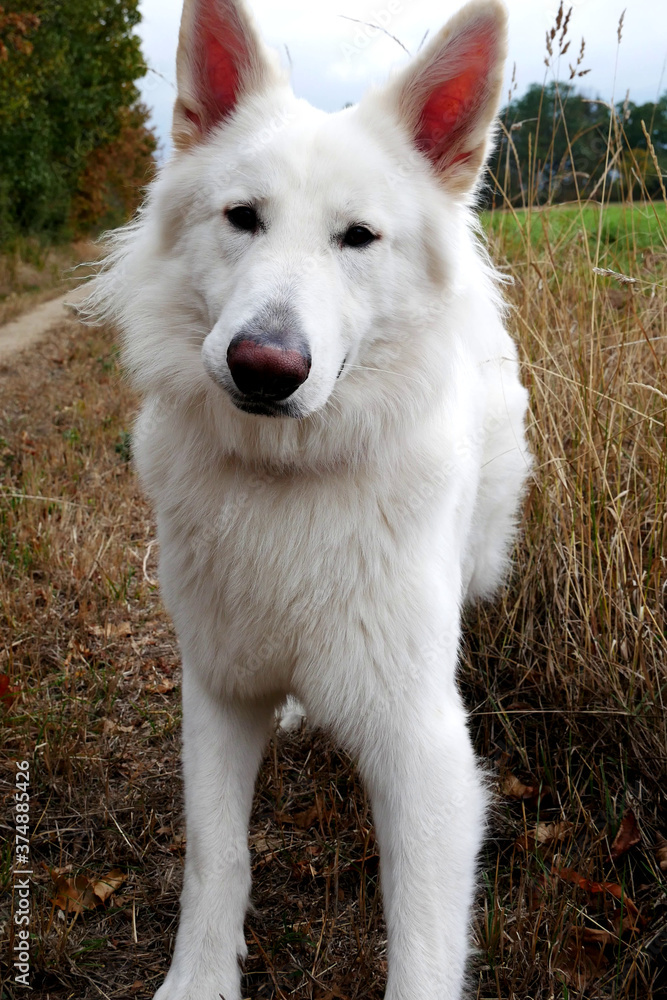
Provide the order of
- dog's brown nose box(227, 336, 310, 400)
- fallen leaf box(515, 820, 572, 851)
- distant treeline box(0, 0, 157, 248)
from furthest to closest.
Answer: distant treeline box(0, 0, 157, 248) → fallen leaf box(515, 820, 572, 851) → dog's brown nose box(227, 336, 310, 400)

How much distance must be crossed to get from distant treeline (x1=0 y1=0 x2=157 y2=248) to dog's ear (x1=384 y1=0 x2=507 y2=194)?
39.7ft

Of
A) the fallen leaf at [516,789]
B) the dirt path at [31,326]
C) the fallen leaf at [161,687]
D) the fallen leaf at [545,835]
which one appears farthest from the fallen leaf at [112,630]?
the dirt path at [31,326]

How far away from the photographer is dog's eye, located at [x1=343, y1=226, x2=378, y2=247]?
196 cm

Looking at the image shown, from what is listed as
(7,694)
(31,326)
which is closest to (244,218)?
(7,694)

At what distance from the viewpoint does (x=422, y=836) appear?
194 centimetres

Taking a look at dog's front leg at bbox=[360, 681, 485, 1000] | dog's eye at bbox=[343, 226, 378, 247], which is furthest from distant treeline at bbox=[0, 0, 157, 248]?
dog's front leg at bbox=[360, 681, 485, 1000]

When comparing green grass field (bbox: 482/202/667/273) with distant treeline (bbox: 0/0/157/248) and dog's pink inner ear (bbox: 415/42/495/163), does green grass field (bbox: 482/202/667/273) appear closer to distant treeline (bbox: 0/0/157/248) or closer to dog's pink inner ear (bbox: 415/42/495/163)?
dog's pink inner ear (bbox: 415/42/495/163)

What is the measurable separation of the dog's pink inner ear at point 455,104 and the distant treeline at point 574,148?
3.24ft

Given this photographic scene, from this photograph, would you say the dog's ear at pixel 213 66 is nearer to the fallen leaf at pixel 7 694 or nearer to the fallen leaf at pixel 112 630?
the fallen leaf at pixel 7 694

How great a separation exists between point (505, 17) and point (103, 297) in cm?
133

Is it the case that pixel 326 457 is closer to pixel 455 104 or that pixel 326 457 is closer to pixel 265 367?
pixel 265 367

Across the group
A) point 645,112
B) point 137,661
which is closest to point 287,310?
point 137,661

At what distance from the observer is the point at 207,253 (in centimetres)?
202

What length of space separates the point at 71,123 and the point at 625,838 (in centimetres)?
2157
